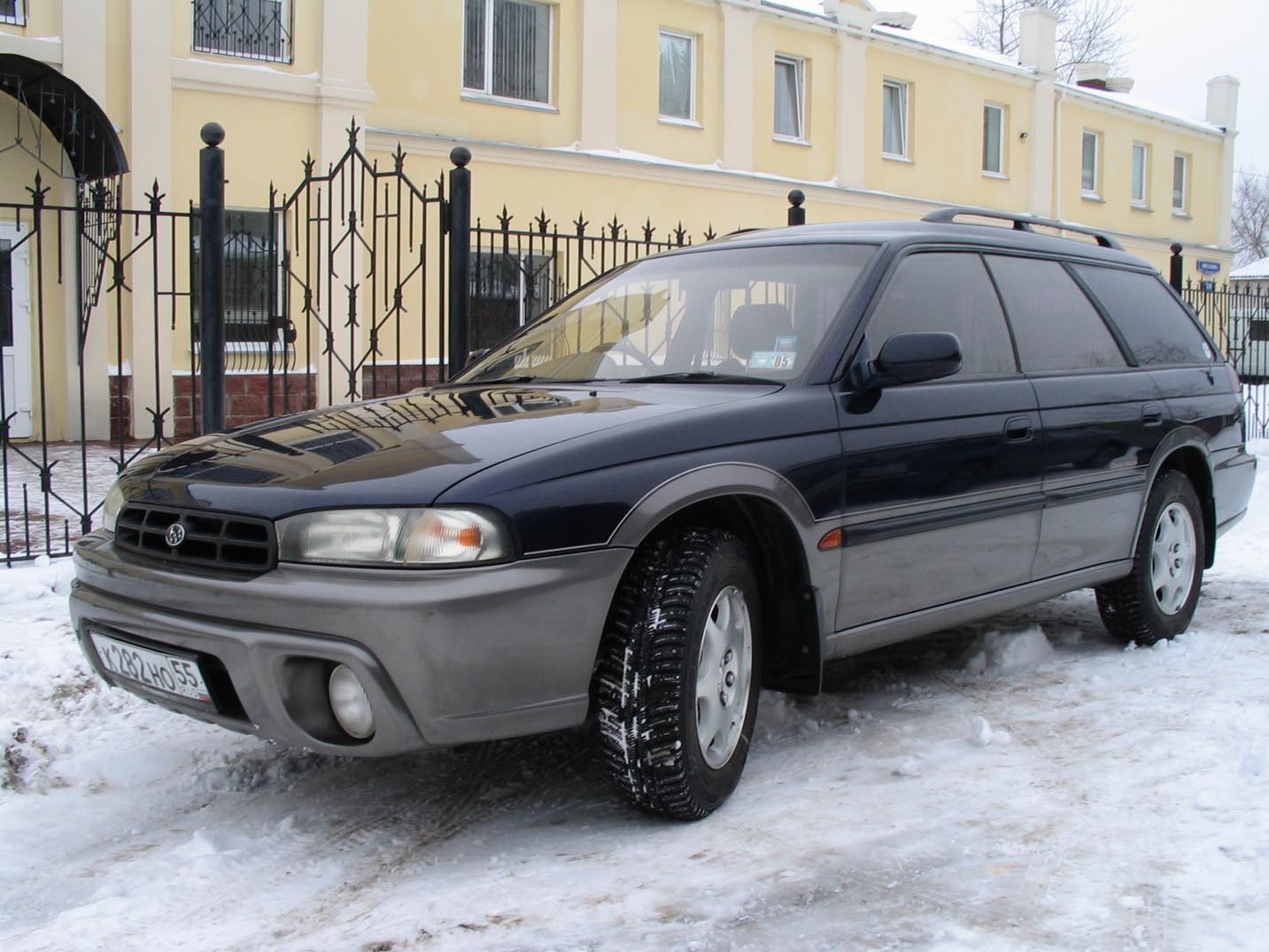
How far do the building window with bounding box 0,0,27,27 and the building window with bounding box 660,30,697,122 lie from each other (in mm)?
8764

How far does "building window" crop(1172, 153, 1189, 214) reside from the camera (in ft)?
94.3

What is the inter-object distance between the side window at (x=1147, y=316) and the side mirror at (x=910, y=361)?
1.60m

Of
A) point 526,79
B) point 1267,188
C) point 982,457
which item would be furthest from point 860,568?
point 1267,188

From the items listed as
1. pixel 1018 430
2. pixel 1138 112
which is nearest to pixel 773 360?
pixel 1018 430

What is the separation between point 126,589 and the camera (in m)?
3.29

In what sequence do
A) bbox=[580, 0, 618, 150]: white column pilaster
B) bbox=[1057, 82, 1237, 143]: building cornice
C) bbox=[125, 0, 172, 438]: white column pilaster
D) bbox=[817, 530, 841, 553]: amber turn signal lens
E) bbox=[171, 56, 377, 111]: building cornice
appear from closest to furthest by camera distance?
bbox=[817, 530, 841, 553]: amber turn signal lens, bbox=[125, 0, 172, 438]: white column pilaster, bbox=[171, 56, 377, 111]: building cornice, bbox=[580, 0, 618, 150]: white column pilaster, bbox=[1057, 82, 1237, 143]: building cornice

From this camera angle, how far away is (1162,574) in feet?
17.3

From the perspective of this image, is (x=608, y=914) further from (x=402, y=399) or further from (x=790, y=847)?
(x=402, y=399)

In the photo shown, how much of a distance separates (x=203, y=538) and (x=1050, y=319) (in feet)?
10.7

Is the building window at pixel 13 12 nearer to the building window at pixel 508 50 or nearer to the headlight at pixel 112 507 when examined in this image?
the building window at pixel 508 50

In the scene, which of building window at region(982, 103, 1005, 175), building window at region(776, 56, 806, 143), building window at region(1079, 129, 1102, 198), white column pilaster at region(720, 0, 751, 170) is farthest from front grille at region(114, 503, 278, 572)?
building window at region(1079, 129, 1102, 198)

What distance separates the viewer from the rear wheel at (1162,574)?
5133mm

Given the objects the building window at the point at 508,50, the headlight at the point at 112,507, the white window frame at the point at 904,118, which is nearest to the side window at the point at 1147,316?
the headlight at the point at 112,507

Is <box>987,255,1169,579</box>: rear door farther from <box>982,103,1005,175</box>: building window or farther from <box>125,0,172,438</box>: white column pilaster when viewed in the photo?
<box>982,103,1005,175</box>: building window
